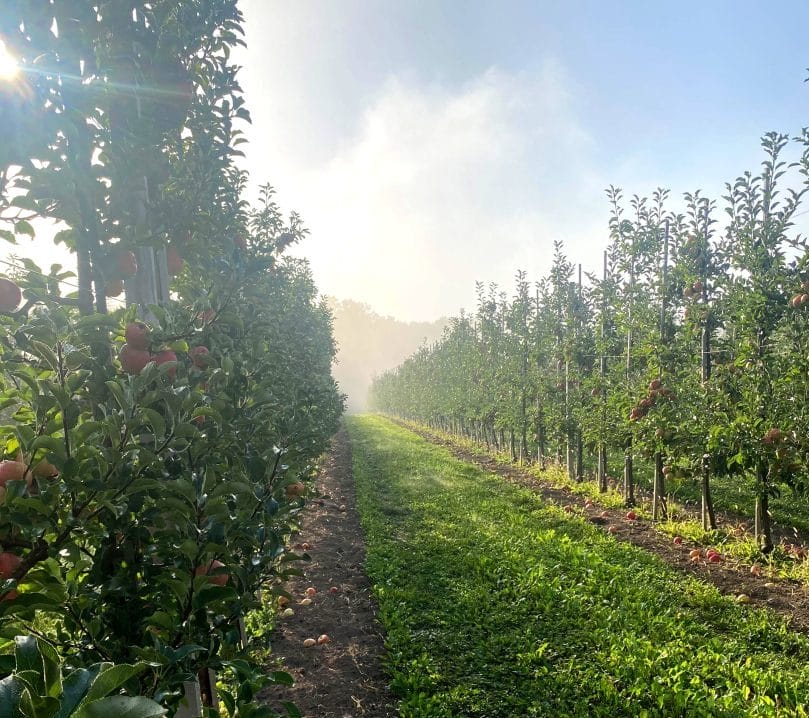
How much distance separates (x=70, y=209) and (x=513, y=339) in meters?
15.0

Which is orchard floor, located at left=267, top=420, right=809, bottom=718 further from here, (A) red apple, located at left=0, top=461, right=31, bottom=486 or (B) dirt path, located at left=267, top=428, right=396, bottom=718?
(A) red apple, located at left=0, top=461, right=31, bottom=486

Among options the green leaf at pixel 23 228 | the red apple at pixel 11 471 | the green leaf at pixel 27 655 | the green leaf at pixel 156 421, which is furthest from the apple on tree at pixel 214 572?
the green leaf at pixel 23 228

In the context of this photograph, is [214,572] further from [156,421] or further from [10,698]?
[10,698]

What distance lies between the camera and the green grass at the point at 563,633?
3748 mm

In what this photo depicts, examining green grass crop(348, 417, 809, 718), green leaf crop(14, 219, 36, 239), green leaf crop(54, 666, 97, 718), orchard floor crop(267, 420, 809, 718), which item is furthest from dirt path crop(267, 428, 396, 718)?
green leaf crop(54, 666, 97, 718)

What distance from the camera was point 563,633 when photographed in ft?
15.6

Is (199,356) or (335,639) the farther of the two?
(335,639)

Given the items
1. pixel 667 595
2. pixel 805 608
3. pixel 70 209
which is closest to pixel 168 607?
pixel 70 209

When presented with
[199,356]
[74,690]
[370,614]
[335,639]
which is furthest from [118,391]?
[370,614]

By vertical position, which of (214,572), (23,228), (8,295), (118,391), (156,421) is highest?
(23,228)

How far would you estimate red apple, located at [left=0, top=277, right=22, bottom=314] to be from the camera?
1864 millimetres

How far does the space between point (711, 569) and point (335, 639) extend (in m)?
4.79

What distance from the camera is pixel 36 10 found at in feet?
6.26

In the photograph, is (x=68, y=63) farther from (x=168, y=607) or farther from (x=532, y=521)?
(x=532, y=521)
